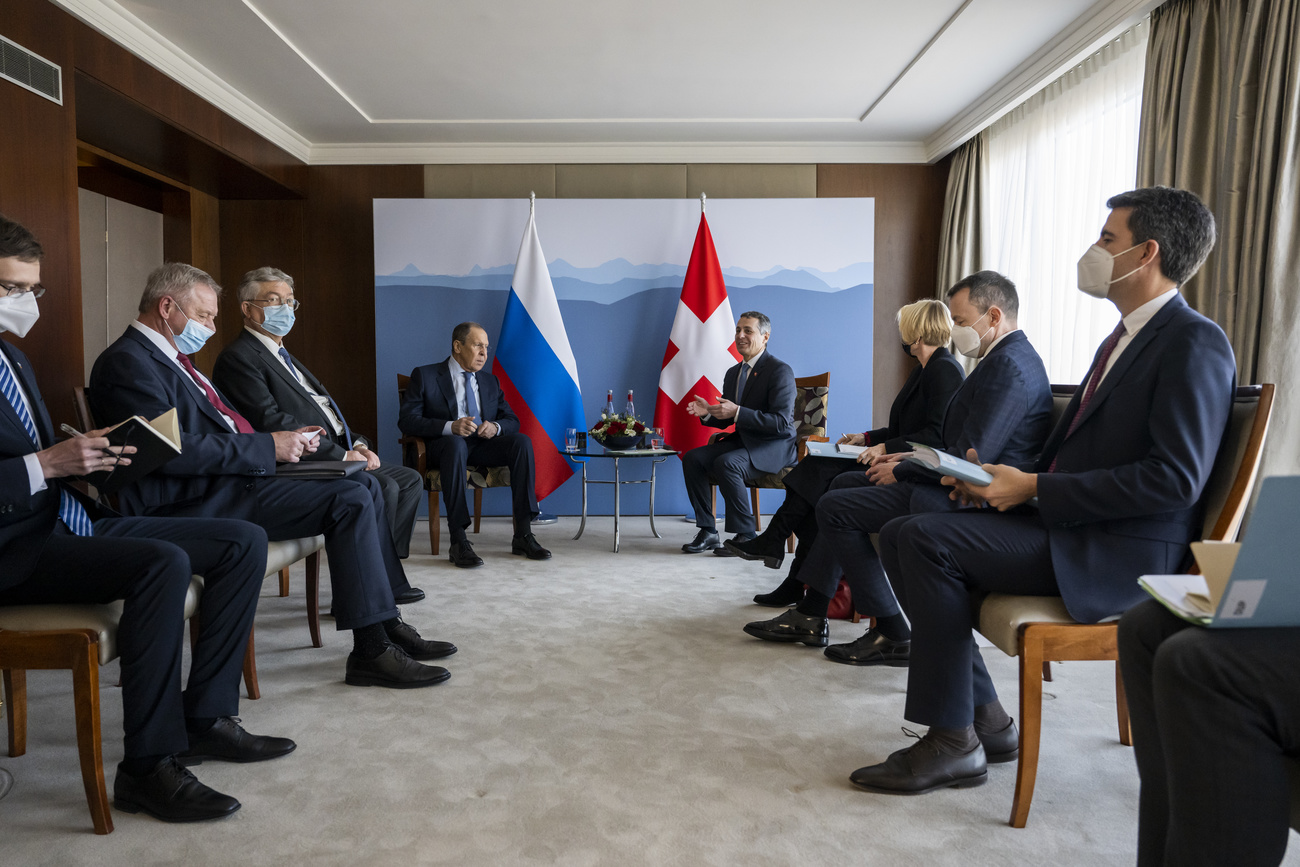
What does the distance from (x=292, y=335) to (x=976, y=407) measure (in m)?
5.19

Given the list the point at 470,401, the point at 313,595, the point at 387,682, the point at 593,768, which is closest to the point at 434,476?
the point at 470,401

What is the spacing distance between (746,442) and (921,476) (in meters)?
1.95

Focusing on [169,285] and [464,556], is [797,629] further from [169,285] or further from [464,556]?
[169,285]

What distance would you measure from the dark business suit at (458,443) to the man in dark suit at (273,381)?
36.2 inches

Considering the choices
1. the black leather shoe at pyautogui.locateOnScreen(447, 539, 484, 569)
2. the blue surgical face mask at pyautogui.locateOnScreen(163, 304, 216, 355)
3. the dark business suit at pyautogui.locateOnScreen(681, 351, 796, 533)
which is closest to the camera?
the blue surgical face mask at pyautogui.locateOnScreen(163, 304, 216, 355)

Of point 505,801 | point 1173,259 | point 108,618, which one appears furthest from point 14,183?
point 1173,259

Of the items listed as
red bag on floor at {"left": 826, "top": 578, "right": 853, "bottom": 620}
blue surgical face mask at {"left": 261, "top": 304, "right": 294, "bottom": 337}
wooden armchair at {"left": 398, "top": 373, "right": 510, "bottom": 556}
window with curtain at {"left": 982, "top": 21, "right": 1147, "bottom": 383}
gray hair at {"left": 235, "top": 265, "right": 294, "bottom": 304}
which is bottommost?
red bag on floor at {"left": 826, "top": 578, "right": 853, "bottom": 620}

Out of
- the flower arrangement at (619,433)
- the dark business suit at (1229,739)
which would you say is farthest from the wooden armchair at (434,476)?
the dark business suit at (1229,739)

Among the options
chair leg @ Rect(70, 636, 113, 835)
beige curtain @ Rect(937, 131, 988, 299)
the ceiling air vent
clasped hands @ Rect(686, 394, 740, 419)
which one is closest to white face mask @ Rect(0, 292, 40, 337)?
chair leg @ Rect(70, 636, 113, 835)

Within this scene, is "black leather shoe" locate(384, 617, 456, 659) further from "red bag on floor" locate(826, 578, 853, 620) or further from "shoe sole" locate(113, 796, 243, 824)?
"red bag on floor" locate(826, 578, 853, 620)

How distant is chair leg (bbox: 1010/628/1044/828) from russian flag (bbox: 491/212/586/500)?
12.5ft

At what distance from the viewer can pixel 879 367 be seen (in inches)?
238

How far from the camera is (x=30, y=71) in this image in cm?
320

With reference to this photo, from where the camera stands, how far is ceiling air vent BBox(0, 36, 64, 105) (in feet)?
10.1
